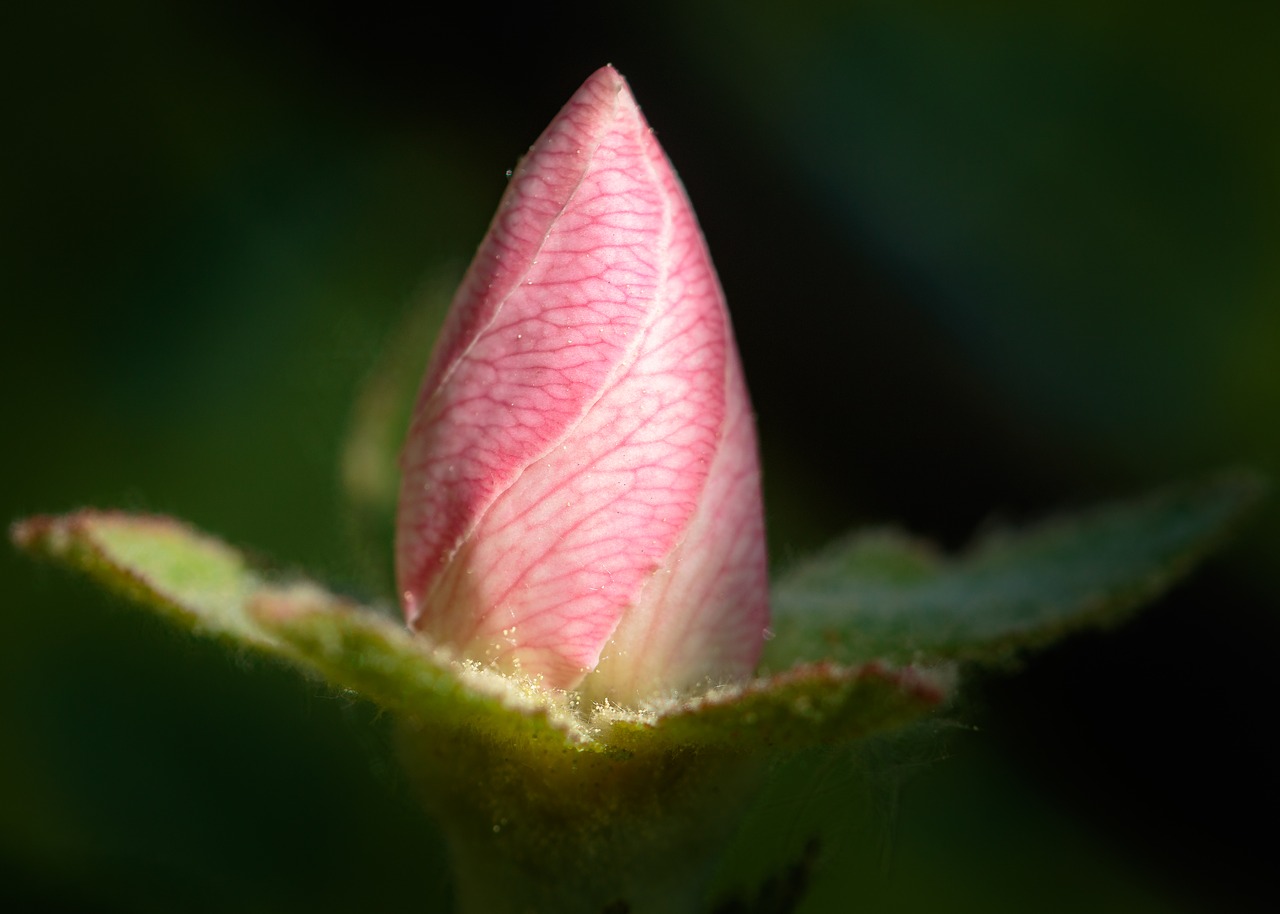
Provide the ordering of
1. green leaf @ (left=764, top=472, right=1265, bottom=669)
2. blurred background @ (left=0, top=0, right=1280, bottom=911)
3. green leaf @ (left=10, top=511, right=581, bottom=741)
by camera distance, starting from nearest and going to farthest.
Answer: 1. green leaf @ (left=10, top=511, right=581, bottom=741)
2. green leaf @ (left=764, top=472, right=1265, bottom=669)
3. blurred background @ (left=0, top=0, right=1280, bottom=911)

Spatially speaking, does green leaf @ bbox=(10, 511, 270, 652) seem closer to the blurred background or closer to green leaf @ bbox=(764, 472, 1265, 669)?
green leaf @ bbox=(764, 472, 1265, 669)

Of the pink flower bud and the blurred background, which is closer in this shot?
the pink flower bud

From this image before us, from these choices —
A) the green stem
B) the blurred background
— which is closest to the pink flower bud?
the green stem

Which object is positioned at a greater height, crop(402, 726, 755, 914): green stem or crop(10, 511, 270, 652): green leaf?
crop(10, 511, 270, 652): green leaf

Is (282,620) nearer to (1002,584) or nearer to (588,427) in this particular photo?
(588,427)

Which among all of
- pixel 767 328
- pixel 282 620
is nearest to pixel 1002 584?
pixel 282 620

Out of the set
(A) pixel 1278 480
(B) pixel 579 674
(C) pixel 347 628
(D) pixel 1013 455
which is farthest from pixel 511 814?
(A) pixel 1278 480

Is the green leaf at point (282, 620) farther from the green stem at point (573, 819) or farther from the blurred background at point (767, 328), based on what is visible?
the blurred background at point (767, 328)
